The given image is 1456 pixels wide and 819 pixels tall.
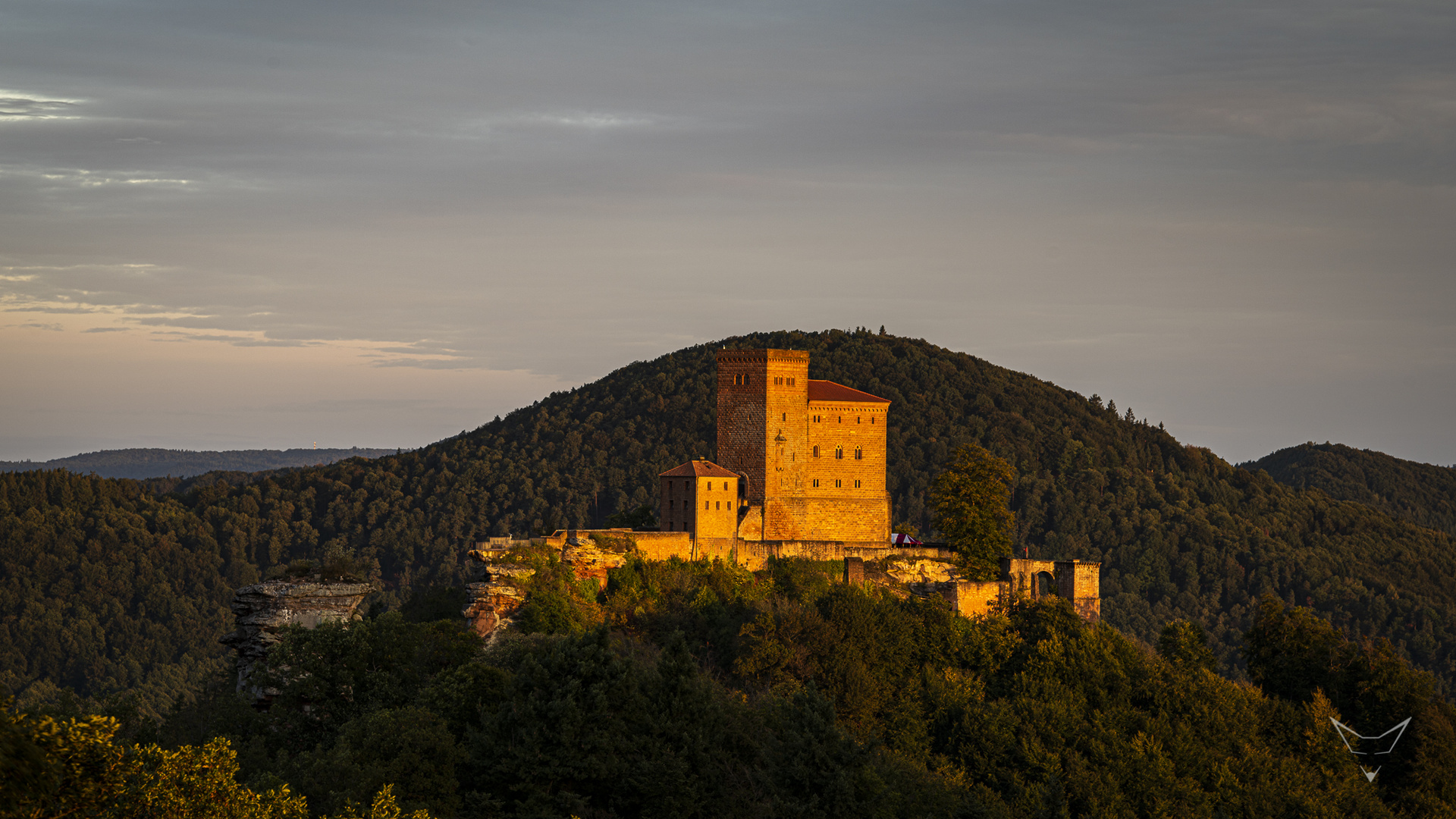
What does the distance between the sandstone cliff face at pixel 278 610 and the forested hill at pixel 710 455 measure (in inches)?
2692

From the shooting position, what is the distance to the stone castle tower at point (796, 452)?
184 feet

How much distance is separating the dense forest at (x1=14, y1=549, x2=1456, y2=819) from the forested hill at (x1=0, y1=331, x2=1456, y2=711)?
59.1m

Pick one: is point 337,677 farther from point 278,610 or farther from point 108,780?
point 108,780

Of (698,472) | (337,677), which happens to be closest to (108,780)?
(337,677)

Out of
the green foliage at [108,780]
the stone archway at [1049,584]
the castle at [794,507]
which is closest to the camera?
the green foliage at [108,780]

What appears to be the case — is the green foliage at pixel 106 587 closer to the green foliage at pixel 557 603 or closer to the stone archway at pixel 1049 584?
the green foliage at pixel 557 603

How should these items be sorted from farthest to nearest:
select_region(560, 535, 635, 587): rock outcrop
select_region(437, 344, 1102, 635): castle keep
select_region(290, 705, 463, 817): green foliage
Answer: select_region(437, 344, 1102, 635): castle keep → select_region(560, 535, 635, 587): rock outcrop → select_region(290, 705, 463, 817): green foliage

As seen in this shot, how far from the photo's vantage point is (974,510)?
57406 millimetres

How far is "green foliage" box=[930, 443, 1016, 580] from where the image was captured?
57062 millimetres

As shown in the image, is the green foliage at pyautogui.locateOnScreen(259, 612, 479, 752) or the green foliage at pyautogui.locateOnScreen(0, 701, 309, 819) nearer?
the green foliage at pyautogui.locateOnScreen(0, 701, 309, 819)

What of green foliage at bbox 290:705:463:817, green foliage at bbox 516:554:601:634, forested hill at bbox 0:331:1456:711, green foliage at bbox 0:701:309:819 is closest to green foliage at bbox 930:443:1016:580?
green foliage at bbox 516:554:601:634

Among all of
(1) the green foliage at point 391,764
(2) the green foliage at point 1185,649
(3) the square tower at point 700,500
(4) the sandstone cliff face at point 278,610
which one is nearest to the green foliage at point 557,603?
(3) the square tower at point 700,500

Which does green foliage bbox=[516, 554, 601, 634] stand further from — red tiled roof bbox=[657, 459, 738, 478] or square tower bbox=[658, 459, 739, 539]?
red tiled roof bbox=[657, 459, 738, 478]

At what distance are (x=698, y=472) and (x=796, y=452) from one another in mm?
5390
